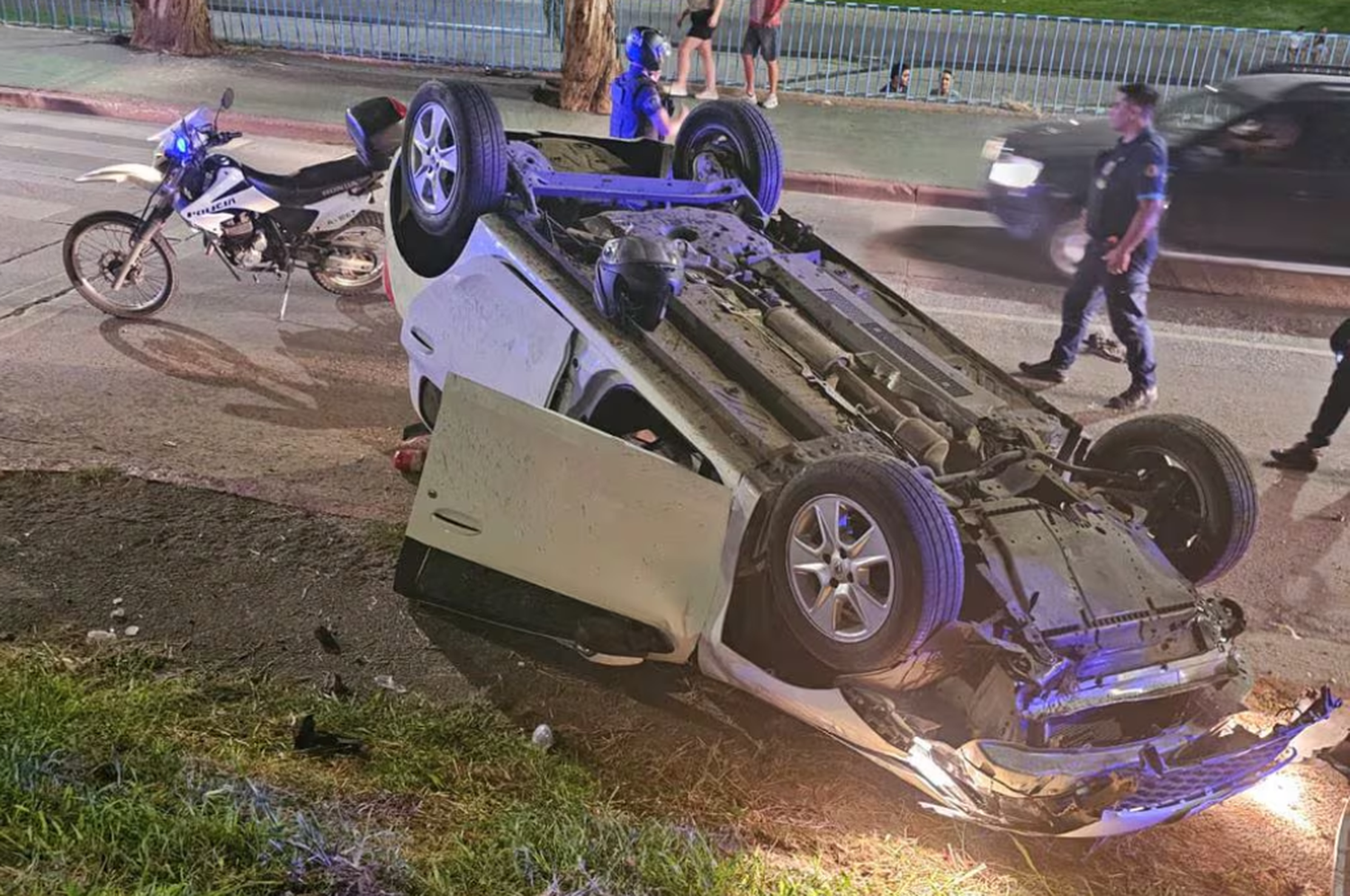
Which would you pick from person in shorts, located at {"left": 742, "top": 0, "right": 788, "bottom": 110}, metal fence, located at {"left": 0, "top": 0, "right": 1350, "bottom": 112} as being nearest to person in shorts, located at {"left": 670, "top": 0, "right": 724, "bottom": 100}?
person in shorts, located at {"left": 742, "top": 0, "right": 788, "bottom": 110}

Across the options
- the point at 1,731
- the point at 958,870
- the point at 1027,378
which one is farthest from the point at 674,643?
the point at 1027,378

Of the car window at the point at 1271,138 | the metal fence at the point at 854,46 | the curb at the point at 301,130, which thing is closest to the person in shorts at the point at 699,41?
the metal fence at the point at 854,46

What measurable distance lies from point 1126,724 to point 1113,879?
1.54 feet

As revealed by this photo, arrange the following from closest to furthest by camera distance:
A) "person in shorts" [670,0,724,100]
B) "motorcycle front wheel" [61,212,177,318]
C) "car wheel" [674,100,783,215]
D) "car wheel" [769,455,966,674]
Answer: "car wheel" [769,455,966,674] → "car wheel" [674,100,783,215] → "motorcycle front wheel" [61,212,177,318] → "person in shorts" [670,0,724,100]

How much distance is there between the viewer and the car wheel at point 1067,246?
9672mm

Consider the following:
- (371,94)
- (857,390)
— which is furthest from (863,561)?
(371,94)

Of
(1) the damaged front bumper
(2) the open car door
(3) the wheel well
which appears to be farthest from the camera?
(3) the wheel well

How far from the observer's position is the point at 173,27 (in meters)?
15.5

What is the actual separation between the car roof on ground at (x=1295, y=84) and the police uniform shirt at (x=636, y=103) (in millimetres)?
5231

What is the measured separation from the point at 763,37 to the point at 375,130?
855 centimetres

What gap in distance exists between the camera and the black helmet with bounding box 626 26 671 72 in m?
7.56

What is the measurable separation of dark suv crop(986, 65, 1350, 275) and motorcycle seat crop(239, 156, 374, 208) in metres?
5.68

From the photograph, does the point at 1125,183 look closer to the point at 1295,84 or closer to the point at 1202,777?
the point at 1295,84

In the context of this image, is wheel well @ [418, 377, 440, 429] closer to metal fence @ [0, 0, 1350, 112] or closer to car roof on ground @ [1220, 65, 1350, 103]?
car roof on ground @ [1220, 65, 1350, 103]
